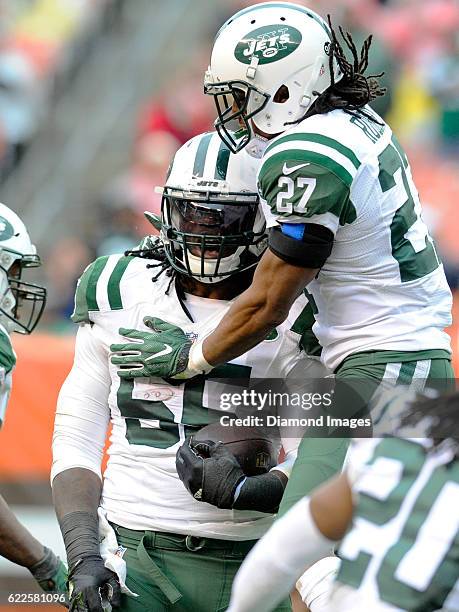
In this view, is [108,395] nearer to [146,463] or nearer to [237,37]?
[146,463]

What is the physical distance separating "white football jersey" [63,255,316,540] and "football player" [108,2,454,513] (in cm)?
9

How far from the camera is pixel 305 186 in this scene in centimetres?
289

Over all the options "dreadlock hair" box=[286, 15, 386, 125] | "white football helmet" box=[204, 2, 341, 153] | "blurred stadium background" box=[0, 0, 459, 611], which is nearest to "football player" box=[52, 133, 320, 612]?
"white football helmet" box=[204, 2, 341, 153]

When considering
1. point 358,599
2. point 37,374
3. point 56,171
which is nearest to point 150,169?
point 56,171

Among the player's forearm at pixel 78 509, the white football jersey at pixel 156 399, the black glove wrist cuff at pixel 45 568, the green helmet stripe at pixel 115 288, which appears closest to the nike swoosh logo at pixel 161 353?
the white football jersey at pixel 156 399

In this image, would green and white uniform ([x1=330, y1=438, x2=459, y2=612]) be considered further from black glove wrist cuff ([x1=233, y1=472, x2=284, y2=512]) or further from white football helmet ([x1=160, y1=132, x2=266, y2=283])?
white football helmet ([x1=160, y1=132, x2=266, y2=283])

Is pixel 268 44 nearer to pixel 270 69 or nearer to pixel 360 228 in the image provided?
pixel 270 69

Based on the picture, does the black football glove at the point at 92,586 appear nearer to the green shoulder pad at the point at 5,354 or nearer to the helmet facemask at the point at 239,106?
the green shoulder pad at the point at 5,354

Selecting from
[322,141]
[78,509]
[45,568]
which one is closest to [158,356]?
[78,509]

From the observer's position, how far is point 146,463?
3100mm

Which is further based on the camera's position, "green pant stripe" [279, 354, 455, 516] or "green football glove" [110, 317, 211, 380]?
"green football glove" [110, 317, 211, 380]

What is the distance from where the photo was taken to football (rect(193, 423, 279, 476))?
3.05 meters

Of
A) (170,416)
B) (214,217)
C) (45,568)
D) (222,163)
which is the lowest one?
(45,568)

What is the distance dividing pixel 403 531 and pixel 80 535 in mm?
1330
